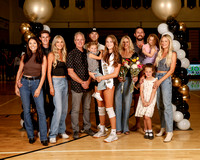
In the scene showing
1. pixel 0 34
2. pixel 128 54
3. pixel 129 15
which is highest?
pixel 129 15

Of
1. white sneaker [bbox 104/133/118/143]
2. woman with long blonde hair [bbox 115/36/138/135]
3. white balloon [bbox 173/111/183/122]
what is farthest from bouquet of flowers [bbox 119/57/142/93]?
white balloon [bbox 173/111/183/122]

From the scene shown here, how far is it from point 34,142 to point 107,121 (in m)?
1.91

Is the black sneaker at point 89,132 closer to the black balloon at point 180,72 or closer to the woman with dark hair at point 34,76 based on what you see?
the woman with dark hair at point 34,76

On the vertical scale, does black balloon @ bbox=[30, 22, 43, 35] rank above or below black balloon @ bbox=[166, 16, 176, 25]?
below

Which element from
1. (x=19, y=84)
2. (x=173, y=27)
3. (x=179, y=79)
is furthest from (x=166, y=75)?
(x=19, y=84)

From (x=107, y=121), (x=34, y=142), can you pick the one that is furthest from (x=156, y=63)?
(x=34, y=142)

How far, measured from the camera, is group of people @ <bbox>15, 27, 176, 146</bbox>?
14.1 feet

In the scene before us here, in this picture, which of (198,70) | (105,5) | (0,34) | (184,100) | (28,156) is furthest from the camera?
(105,5)

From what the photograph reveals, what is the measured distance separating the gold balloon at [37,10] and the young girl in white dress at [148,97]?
7.60ft

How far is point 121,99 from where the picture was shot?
16.1ft

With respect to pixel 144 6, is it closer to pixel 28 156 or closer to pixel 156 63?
pixel 156 63

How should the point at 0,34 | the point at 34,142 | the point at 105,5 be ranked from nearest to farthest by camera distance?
the point at 34,142 → the point at 0,34 → the point at 105,5

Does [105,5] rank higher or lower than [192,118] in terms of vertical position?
higher

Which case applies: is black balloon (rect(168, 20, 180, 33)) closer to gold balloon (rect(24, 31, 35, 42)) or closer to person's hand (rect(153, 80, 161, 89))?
person's hand (rect(153, 80, 161, 89))
